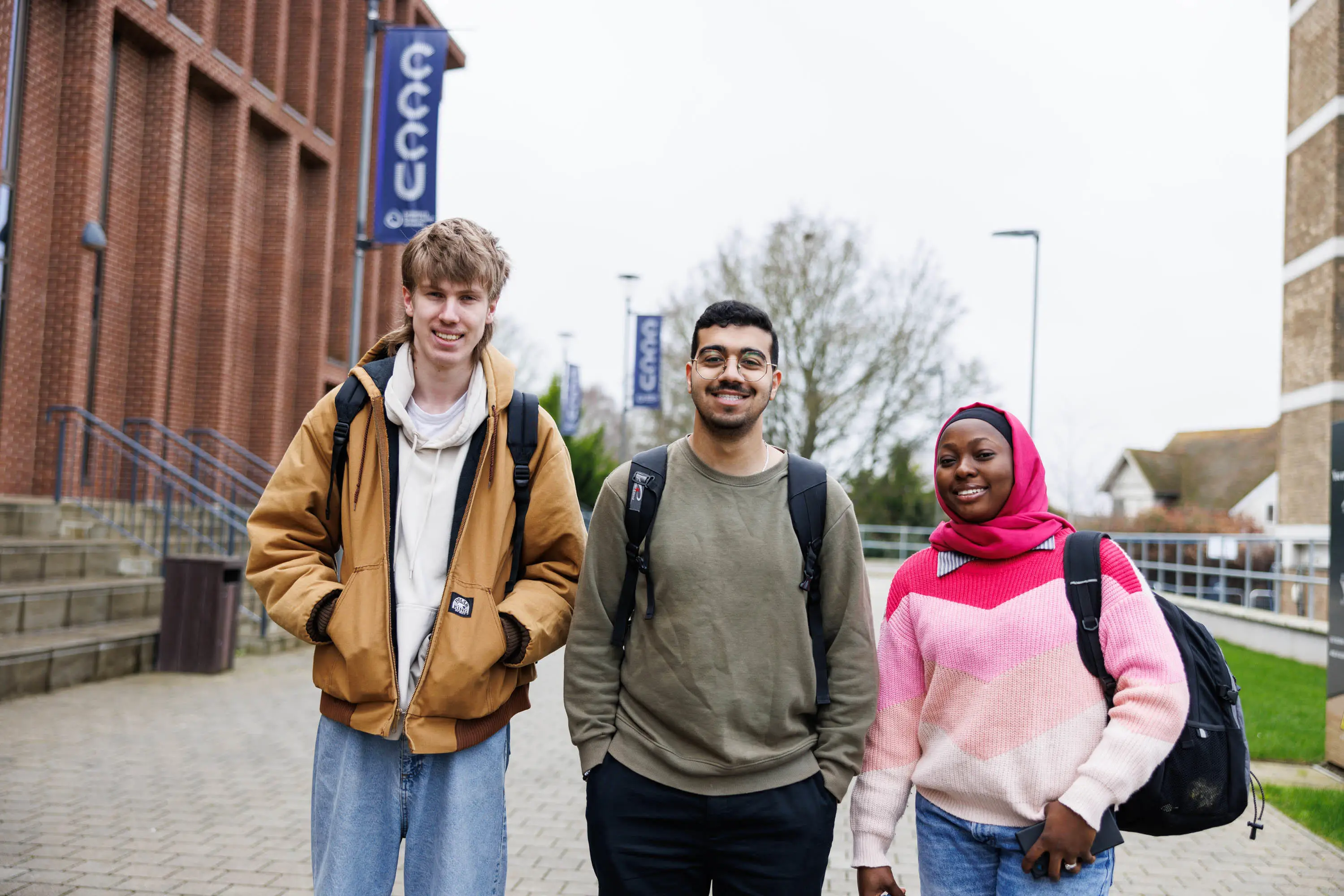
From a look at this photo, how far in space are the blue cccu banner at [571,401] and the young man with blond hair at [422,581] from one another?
29026 mm

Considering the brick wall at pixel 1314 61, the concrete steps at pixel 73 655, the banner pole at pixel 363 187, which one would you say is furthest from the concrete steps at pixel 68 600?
the brick wall at pixel 1314 61

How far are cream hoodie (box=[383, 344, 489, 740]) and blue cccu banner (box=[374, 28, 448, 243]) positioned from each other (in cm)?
1130

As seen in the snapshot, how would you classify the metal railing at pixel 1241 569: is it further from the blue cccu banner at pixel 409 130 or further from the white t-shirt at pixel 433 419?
the white t-shirt at pixel 433 419

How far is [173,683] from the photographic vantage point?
366 inches

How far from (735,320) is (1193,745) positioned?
144 centimetres

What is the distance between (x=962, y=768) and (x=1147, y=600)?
569 millimetres

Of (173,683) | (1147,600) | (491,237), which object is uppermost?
(491,237)

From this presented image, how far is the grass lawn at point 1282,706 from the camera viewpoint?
808cm

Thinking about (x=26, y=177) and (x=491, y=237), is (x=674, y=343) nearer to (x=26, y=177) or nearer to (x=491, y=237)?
(x=26, y=177)

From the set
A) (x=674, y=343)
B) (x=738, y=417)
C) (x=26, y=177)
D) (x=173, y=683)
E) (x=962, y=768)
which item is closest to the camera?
(x=962, y=768)

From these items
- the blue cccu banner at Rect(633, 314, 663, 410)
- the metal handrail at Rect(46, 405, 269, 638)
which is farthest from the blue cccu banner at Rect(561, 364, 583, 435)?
the metal handrail at Rect(46, 405, 269, 638)

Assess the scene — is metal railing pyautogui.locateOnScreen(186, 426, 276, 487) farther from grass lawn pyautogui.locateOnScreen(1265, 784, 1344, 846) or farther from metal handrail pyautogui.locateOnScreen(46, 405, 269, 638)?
grass lawn pyautogui.locateOnScreen(1265, 784, 1344, 846)

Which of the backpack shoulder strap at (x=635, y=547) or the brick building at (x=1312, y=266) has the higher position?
the brick building at (x=1312, y=266)

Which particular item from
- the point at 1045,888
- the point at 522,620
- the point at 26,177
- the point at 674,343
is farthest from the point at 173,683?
the point at 674,343
